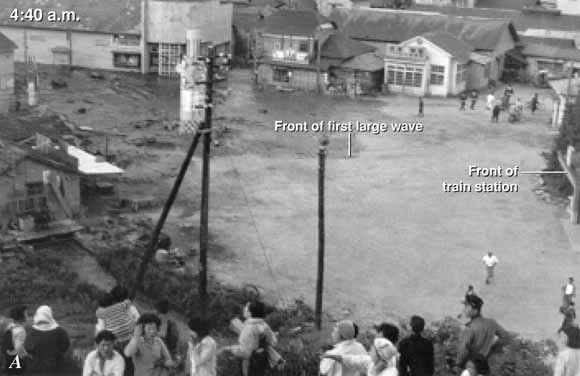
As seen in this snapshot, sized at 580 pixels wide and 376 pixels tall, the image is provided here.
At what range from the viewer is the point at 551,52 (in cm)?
4978

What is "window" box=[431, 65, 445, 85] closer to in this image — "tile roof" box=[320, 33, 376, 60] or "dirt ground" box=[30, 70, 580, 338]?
"dirt ground" box=[30, 70, 580, 338]

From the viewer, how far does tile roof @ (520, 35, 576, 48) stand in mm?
51250

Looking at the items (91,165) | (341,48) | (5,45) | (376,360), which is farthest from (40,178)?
(341,48)

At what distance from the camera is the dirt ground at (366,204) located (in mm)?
21562

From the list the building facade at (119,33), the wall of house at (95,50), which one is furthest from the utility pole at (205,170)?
the wall of house at (95,50)

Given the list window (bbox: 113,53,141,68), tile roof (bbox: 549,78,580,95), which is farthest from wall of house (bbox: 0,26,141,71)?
tile roof (bbox: 549,78,580,95)

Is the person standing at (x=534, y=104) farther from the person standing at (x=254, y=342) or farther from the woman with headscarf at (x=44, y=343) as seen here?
the woman with headscarf at (x=44, y=343)

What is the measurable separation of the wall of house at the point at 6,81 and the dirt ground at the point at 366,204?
87.5 inches

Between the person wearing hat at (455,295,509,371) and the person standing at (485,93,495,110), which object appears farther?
the person standing at (485,93,495,110)

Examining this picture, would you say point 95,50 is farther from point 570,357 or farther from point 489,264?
point 570,357

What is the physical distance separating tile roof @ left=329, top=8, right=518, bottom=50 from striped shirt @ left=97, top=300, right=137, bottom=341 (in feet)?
133

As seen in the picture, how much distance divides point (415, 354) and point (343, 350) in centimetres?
96

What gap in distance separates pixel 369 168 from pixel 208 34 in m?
20.1

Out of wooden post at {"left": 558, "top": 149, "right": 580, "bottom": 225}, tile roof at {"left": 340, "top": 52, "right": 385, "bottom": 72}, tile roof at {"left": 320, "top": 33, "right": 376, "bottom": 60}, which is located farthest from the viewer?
tile roof at {"left": 320, "top": 33, "right": 376, "bottom": 60}
